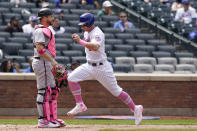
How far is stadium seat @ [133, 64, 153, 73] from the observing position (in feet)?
53.5

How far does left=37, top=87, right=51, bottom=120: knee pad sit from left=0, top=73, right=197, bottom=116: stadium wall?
12.7 ft

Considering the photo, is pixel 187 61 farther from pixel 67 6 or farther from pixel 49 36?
pixel 49 36

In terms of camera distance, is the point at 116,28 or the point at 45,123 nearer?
the point at 45,123

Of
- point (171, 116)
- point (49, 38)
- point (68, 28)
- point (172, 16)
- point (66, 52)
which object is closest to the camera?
point (49, 38)

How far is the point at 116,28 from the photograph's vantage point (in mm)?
18562

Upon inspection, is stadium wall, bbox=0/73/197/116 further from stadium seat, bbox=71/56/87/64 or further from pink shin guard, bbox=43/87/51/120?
pink shin guard, bbox=43/87/51/120

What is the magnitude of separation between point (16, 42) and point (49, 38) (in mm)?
7547

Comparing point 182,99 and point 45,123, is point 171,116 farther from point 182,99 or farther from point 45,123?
point 45,123

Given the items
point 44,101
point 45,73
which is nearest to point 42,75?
point 45,73

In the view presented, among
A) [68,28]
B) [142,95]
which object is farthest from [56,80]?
[68,28]

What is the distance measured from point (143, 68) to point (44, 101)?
711cm

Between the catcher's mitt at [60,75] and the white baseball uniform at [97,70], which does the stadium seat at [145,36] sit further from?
the catcher's mitt at [60,75]

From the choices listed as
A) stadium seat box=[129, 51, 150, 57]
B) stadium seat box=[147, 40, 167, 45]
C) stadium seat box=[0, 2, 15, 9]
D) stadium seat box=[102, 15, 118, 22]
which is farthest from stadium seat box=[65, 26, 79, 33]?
stadium seat box=[0, 2, 15, 9]

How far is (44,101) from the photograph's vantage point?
31.3 feet
